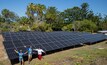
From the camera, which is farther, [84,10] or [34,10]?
[84,10]

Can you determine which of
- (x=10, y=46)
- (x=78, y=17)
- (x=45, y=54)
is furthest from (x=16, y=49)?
(x=78, y=17)

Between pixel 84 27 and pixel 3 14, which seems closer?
pixel 84 27

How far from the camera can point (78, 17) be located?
97.8m

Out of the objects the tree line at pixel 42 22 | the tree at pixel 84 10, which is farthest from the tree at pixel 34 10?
the tree at pixel 84 10

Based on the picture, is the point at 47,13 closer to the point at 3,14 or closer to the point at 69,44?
the point at 3,14

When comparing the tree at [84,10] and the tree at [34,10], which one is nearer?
the tree at [34,10]

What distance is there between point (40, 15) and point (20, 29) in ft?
37.3

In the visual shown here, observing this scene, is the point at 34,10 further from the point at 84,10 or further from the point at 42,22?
the point at 84,10

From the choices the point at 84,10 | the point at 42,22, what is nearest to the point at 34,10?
the point at 42,22

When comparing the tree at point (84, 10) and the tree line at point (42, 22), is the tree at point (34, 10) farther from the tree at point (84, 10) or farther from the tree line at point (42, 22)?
the tree at point (84, 10)

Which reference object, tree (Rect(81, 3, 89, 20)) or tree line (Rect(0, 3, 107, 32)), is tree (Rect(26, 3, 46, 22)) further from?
tree (Rect(81, 3, 89, 20))

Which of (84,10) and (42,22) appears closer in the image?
(42,22)

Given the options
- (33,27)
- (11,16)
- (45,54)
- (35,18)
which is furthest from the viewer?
(11,16)

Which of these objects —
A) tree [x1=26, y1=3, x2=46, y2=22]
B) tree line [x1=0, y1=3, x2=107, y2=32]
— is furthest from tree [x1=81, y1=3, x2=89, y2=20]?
tree [x1=26, y1=3, x2=46, y2=22]
